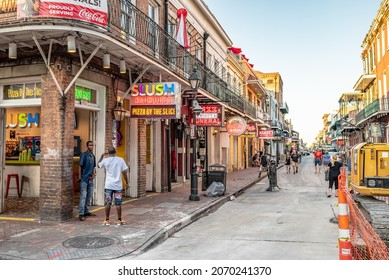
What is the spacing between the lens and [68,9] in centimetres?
706

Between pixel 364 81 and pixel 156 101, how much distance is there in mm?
31633

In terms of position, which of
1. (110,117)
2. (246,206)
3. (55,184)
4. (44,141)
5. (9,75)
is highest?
(9,75)

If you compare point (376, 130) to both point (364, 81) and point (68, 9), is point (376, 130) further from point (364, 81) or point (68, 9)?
point (68, 9)

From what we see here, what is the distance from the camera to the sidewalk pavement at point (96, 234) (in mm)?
5984

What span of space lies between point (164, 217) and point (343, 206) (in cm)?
511

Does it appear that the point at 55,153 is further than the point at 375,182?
Yes

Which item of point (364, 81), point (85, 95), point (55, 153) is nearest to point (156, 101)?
point (85, 95)

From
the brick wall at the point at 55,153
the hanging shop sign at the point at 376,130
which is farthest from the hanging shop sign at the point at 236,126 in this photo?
the hanging shop sign at the point at 376,130

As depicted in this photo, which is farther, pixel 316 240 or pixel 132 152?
pixel 132 152

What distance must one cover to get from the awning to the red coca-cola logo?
32538 millimetres

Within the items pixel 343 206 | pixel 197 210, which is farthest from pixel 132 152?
pixel 343 206

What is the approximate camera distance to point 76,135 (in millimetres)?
12320

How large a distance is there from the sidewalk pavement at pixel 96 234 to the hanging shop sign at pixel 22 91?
116 inches

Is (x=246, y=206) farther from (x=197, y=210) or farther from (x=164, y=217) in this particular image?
(x=164, y=217)
